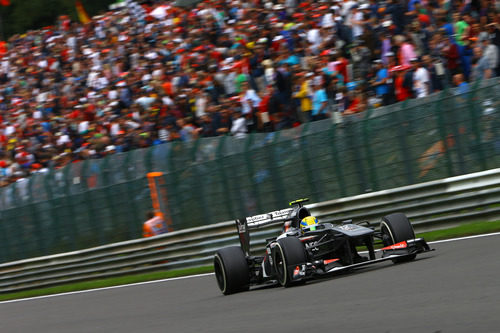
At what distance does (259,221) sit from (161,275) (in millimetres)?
5986

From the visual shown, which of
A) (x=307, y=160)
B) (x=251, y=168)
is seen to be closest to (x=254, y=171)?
(x=251, y=168)

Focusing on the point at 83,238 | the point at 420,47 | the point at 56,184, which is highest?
the point at 420,47

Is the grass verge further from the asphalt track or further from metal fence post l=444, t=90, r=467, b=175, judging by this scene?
metal fence post l=444, t=90, r=467, b=175

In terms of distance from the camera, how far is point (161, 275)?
16.3 m

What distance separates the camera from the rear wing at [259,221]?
10.5 m

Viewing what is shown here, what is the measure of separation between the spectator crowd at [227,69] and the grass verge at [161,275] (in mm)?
2127

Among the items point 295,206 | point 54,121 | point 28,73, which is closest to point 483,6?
point 295,206

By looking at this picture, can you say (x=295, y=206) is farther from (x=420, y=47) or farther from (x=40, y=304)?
(x=40, y=304)

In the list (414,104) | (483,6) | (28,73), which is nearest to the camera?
(414,104)

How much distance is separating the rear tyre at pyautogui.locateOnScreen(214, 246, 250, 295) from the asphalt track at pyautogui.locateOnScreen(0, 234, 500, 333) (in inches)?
7.3

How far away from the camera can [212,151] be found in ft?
51.7

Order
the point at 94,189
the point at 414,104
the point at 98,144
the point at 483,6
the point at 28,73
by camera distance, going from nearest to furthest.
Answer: the point at 414,104 → the point at 483,6 → the point at 94,189 → the point at 98,144 → the point at 28,73

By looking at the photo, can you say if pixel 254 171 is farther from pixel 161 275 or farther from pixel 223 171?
pixel 161 275

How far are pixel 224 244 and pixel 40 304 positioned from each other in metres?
3.76
